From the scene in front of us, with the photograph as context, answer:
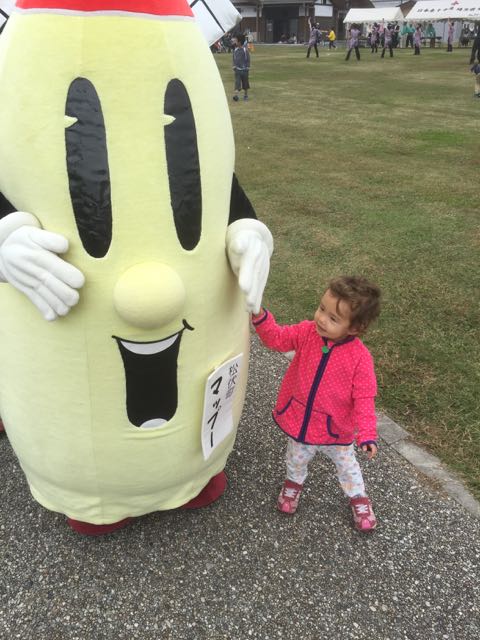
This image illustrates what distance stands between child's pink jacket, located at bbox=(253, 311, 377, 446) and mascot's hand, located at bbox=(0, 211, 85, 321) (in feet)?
3.05

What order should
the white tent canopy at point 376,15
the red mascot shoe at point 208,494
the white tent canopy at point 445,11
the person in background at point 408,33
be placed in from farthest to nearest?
the white tent canopy at point 376,15 < the person in background at point 408,33 < the white tent canopy at point 445,11 < the red mascot shoe at point 208,494

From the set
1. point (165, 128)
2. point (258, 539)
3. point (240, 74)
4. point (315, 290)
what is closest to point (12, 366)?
point (165, 128)

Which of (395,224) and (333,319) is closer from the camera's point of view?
(333,319)

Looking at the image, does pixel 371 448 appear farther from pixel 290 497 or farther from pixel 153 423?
pixel 153 423

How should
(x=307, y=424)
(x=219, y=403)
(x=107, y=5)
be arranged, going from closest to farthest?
(x=107, y=5) → (x=219, y=403) → (x=307, y=424)

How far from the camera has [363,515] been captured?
2604mm

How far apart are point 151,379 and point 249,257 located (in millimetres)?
557

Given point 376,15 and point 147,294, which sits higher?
point 376,15

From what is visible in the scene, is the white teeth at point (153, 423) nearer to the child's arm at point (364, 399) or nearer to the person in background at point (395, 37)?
the child's arm at point (364, 399)

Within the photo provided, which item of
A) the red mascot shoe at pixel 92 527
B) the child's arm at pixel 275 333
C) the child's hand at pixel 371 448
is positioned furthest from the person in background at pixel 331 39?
the red mascot shoe at pixel 92 527

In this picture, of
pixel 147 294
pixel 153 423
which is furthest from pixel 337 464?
pixel 147 294

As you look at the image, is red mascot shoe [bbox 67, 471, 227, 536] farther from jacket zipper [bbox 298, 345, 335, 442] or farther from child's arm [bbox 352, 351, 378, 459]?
child's arm [bbox 352, 351, 378, 459]

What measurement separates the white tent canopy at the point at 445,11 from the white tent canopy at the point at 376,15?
100 cm

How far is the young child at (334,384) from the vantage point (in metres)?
2.18
